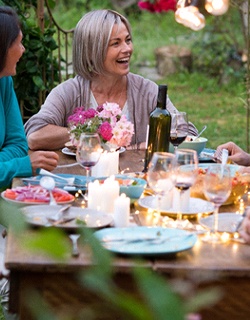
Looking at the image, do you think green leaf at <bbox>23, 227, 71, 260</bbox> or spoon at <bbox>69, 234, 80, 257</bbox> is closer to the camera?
green leaf at <bbox>23, 227, 71, 260</bbox>

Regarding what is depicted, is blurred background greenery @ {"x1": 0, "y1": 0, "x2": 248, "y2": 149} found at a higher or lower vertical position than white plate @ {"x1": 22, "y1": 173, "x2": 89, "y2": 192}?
higher

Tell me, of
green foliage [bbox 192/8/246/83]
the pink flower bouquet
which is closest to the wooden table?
the pink flower bouquet

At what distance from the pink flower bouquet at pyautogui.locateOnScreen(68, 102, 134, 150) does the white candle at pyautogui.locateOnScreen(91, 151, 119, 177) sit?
228 mm

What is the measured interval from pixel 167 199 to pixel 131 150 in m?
1.17

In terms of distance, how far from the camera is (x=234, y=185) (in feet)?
7.72

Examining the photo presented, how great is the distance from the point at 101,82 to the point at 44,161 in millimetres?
984

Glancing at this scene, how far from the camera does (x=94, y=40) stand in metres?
3.54

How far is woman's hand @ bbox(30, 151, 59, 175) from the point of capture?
2715 mm

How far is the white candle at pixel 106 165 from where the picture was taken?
8.80ft

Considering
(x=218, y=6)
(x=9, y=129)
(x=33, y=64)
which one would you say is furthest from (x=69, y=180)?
(x=33, y=64)

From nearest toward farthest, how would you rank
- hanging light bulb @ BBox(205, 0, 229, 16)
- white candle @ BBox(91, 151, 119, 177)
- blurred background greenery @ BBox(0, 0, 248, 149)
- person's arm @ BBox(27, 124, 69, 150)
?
white candle @ BBox(91, 151, 119, 177), person's arm @ BBox(27, 124, 69, 150), hanging light bulb @ BBox(205, 0, 229, 16), blurred background greenery @ BBox(0, 0, 248, 149)

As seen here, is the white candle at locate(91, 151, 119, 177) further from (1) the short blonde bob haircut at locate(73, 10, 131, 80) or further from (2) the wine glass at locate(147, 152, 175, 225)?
(1) the short blonde bob haircut at locate(73, 10, 131, 80)

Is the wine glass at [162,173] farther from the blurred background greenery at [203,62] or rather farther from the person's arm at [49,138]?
the blurred background greenery at [203,62]

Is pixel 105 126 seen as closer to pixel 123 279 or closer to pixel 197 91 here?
pixel 123 279
